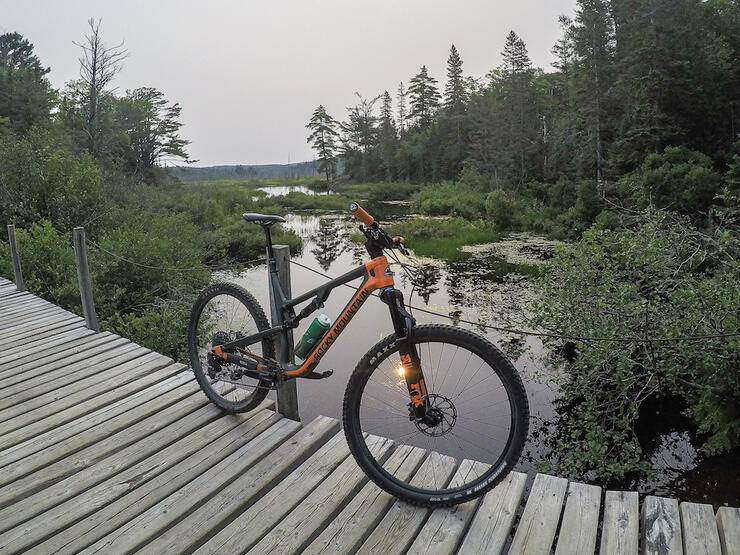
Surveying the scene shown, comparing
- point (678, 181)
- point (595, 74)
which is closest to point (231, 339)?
point (678, 181)

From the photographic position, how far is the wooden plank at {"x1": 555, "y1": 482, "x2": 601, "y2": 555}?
1645 millimetres

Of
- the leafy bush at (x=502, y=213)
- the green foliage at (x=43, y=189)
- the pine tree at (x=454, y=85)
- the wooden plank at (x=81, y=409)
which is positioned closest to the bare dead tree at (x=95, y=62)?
the green foliage at (x=43, y=189)

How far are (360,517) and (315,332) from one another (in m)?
0.76

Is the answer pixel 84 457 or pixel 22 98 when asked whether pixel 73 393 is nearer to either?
pixel 84 457

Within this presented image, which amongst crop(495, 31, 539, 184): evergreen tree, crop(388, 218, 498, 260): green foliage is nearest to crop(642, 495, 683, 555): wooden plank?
crop(388, 218, 498, 260): green foliage

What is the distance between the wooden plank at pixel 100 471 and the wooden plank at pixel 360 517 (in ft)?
2.54

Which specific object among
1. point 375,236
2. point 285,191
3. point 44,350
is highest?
point 285,191

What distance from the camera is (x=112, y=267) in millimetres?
7418

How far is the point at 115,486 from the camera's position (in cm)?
211

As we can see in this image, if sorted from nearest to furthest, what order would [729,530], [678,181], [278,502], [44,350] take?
[729,530]
[278,502]
[44,350]
[678,181]

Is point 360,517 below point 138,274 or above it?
below

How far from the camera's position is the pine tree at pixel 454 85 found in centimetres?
4147

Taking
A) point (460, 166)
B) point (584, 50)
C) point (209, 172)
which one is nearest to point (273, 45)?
point (584, 50)

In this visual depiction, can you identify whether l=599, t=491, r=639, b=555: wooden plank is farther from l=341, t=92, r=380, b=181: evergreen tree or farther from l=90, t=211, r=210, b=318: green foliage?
l=341, t=92, r=380, b=181: evergreen tree
